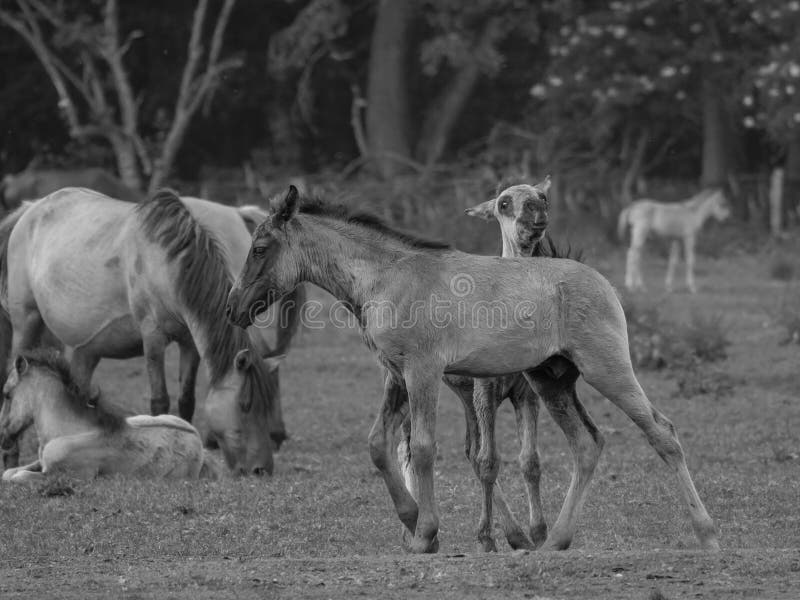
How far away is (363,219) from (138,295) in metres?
4.64

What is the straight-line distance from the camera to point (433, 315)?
24.6 ft

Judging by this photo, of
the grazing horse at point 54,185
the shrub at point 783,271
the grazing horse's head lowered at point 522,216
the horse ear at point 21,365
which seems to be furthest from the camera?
the shrub at point 783,271

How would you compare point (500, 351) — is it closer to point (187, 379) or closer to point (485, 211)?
point (485, 211)

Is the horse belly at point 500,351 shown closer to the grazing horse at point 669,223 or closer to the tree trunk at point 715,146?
the grazing horse at point 669,223

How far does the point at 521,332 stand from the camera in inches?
295

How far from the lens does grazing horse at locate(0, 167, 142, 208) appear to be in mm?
22875

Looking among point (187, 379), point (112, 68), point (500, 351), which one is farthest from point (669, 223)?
point (500, 351)

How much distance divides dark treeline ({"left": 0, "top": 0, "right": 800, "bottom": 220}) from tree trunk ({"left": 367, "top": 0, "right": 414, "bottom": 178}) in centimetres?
4

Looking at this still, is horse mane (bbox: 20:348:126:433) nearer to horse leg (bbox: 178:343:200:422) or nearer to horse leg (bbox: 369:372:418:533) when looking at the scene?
horse leg (bbox: 178:343:200:422)

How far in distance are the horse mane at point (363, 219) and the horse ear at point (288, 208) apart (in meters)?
0.12

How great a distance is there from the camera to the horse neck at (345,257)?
7.76 metres

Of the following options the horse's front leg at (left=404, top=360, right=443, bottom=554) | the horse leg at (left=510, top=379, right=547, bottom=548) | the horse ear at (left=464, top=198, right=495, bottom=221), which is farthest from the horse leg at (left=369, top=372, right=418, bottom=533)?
the horse ear at (left=464, top=198, right=495, bottom=221)

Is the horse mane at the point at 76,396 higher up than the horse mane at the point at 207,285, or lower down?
lower down

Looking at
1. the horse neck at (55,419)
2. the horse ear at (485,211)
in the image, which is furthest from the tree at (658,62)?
the horse ear at (485,211)
